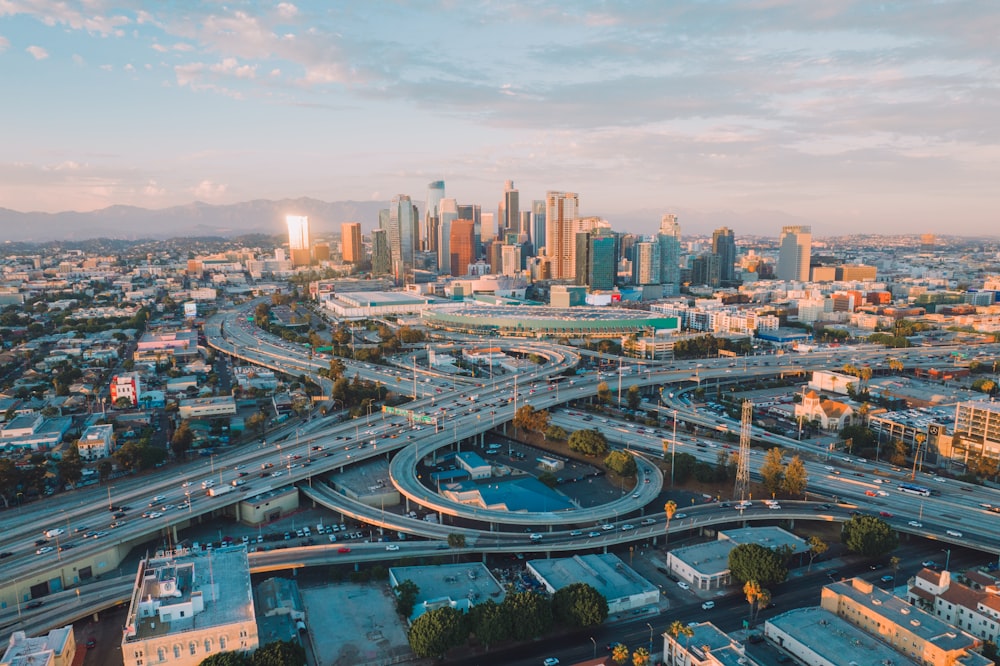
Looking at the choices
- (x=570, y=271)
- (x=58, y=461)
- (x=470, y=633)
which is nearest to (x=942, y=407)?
(x=470, y=633)

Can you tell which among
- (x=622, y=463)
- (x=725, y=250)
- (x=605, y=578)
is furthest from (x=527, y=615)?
(x=725, y=250)

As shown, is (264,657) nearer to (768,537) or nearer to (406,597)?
(406,597)

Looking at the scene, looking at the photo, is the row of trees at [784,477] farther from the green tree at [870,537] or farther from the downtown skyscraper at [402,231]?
the downtown skyscraper at [402,231]

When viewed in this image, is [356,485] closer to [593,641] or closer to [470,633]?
[470,633]

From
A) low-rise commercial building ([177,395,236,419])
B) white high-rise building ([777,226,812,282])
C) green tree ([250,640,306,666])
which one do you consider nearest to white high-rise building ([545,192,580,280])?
white high-rise building ([777,226,812,282])

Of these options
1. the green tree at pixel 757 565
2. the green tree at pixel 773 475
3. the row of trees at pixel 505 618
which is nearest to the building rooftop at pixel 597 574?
the row of trees at pixel 505 618
